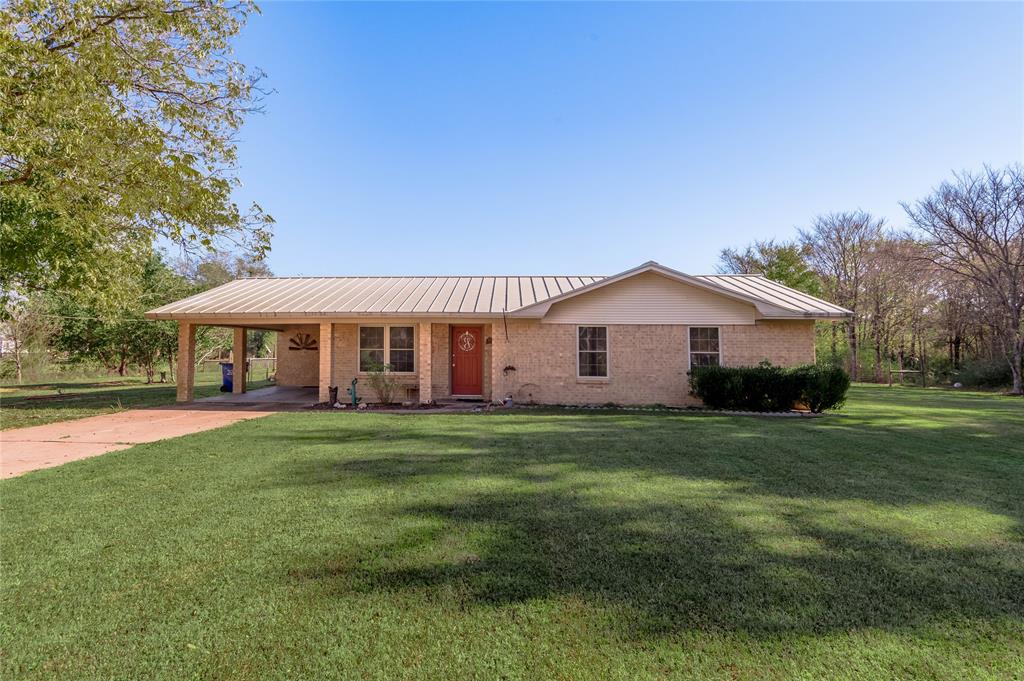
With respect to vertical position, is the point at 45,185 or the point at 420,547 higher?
the point at 45,185

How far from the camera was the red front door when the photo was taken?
14430mm

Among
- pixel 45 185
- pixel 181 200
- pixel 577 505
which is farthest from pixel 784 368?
pixel 45 185

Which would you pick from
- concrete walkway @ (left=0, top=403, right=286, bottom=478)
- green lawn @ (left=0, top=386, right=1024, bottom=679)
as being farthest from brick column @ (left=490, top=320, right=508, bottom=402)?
green lawn @ (left=0, top=386, right=1024, bottom=679)

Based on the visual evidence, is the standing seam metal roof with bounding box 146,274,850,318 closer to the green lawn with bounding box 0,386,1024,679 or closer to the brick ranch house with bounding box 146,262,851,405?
the brick ranch house with bounding box 146,262,851,405

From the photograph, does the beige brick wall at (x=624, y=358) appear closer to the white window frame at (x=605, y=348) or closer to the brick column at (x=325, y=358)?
the white window frame at (x=605, y=348)

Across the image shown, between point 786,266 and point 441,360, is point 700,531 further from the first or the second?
point 786,266

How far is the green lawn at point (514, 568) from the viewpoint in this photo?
229 cm

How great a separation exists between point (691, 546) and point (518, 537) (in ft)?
4.23

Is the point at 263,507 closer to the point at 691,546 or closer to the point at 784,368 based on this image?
the point at 691,546

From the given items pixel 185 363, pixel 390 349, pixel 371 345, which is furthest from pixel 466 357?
pixel 185 363

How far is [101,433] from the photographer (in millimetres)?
8594

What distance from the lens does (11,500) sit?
466 centimetres

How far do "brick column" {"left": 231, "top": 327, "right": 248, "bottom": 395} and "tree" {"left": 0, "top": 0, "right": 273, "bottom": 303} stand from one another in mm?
5879

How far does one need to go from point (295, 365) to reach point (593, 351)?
11.9 metres
